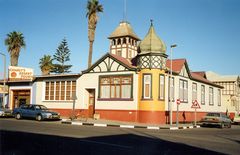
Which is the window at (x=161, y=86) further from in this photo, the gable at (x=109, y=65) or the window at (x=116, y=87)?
the gable at (x=109, y=65)

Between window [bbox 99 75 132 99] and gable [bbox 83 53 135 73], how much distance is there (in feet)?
2.65

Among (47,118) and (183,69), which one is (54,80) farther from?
Answer: (183,69)

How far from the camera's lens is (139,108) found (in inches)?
1145

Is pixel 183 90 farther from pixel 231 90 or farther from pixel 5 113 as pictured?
pixel 231 90

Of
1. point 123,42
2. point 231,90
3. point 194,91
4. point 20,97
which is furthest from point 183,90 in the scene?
point 231,90

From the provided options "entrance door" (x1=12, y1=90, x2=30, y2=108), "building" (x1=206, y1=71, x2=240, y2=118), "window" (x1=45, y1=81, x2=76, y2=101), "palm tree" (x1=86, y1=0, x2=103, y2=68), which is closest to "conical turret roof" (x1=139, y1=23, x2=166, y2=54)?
"window" (x1=45, y1=81, x2=76, y2=101)

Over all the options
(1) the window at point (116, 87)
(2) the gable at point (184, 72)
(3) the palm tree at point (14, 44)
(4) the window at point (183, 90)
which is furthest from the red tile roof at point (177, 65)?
(3) the palm tree at point (14, 44)

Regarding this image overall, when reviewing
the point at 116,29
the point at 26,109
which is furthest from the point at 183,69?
the point at 116,29

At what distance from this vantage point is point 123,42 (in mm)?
53125

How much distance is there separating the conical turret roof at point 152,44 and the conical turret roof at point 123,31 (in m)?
22.8

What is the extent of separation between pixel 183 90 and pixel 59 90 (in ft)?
46.7

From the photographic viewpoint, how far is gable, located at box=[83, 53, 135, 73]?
99.6ft

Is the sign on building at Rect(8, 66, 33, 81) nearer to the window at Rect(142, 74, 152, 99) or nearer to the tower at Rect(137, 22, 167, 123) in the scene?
the tower at Rect(137, 22, 167, 123)

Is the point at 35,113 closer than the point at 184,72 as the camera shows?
Yes
